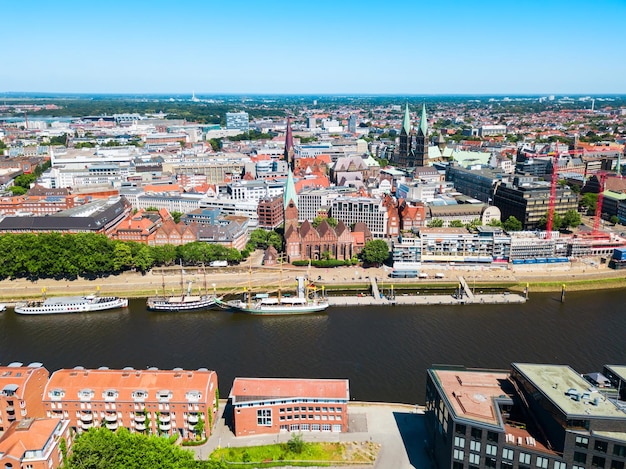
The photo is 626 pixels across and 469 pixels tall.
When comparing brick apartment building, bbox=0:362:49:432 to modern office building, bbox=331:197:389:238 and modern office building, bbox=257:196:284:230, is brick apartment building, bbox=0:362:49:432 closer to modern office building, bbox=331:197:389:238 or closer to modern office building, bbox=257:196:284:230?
modern office building, bbox=257:196:284:230

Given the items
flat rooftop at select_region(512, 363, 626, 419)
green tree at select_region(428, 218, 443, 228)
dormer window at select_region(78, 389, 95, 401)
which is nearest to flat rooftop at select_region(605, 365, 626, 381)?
flat rooftop at select_region(512, 363, 626, 419)

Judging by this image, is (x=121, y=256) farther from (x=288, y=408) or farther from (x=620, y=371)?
(x=620, y=371)

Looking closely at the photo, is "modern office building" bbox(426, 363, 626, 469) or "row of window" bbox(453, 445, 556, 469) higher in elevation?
"modern office building" bbox(426, 363, 626, 469)

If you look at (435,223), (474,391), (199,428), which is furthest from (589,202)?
(199,428)

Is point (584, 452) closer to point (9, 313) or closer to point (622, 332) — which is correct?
point (622, 332)

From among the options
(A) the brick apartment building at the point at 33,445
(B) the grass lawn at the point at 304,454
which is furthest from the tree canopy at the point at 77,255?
(B) the grass lawn at the point at 304,454
